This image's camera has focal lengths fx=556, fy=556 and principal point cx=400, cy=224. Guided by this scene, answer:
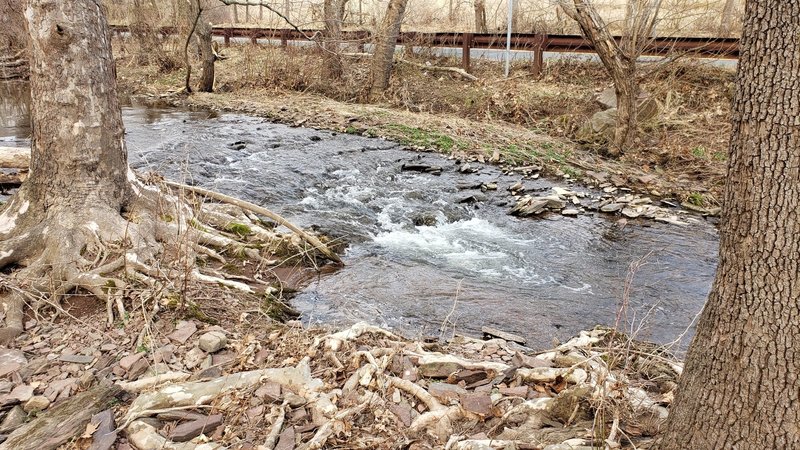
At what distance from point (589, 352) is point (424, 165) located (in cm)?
694

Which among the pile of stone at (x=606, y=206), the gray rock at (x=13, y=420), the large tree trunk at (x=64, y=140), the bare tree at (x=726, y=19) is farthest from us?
the bare tree at (x=726, y=19)

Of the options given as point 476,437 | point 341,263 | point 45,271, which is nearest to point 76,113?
point 45,271

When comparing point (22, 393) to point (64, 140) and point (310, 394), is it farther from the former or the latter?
point (64, 140)

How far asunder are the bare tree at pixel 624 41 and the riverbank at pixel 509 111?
1108mm

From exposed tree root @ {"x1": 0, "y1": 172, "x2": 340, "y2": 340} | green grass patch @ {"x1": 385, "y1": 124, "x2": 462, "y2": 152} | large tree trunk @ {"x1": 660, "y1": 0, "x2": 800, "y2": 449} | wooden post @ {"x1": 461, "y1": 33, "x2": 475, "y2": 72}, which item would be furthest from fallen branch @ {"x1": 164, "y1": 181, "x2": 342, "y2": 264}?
wooden post @ {"x1": 461, "y1": 33, "x2": 475, "y2": 72}

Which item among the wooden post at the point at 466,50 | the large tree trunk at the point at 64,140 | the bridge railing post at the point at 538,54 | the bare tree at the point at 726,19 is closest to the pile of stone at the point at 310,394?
the large tree trunk at the point at 64,140

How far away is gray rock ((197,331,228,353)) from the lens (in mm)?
3777

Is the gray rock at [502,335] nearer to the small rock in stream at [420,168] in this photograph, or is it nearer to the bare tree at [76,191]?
the bare tree at [76,191]

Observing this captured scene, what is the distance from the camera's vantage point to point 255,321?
439 cm

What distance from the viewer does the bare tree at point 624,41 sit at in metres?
10.1

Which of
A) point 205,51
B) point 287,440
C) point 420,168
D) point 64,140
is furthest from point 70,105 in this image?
point 205,51

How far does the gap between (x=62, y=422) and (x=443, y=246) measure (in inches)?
194

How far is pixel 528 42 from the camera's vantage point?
50.4ft

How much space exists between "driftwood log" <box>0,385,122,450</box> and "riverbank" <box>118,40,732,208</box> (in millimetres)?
8507
